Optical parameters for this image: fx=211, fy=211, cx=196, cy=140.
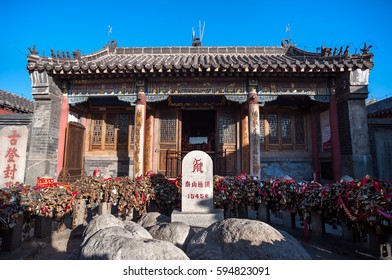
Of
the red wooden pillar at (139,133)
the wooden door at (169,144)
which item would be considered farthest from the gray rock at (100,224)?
the wooden door at (169,144)

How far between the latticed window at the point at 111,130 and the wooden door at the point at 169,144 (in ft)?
4.52

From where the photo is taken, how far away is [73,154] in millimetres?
8227

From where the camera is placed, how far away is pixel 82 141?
8.97 m

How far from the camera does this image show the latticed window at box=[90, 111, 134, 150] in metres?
9.28

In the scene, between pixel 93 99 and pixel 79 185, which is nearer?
pixel 79 185

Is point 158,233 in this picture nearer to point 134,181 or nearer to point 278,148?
point 134,181

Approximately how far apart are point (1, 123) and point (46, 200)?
555 cm

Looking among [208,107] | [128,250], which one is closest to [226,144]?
[208,107]

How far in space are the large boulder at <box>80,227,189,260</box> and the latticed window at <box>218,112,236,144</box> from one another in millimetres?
6895

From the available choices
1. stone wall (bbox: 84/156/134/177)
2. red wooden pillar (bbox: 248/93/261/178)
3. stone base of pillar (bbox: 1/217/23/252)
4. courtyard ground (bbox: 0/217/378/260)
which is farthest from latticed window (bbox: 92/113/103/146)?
red wooden pillar (bbox: 248/93/261/178)

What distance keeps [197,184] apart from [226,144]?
164 inches

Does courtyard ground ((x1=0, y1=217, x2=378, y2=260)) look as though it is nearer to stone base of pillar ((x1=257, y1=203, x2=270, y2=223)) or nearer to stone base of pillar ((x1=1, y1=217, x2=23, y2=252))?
stone base of pillar ((x1=1, y1=217, x2=23, y2=252))

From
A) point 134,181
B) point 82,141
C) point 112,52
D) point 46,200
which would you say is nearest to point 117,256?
point 46,200

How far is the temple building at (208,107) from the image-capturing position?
709 centimetres
